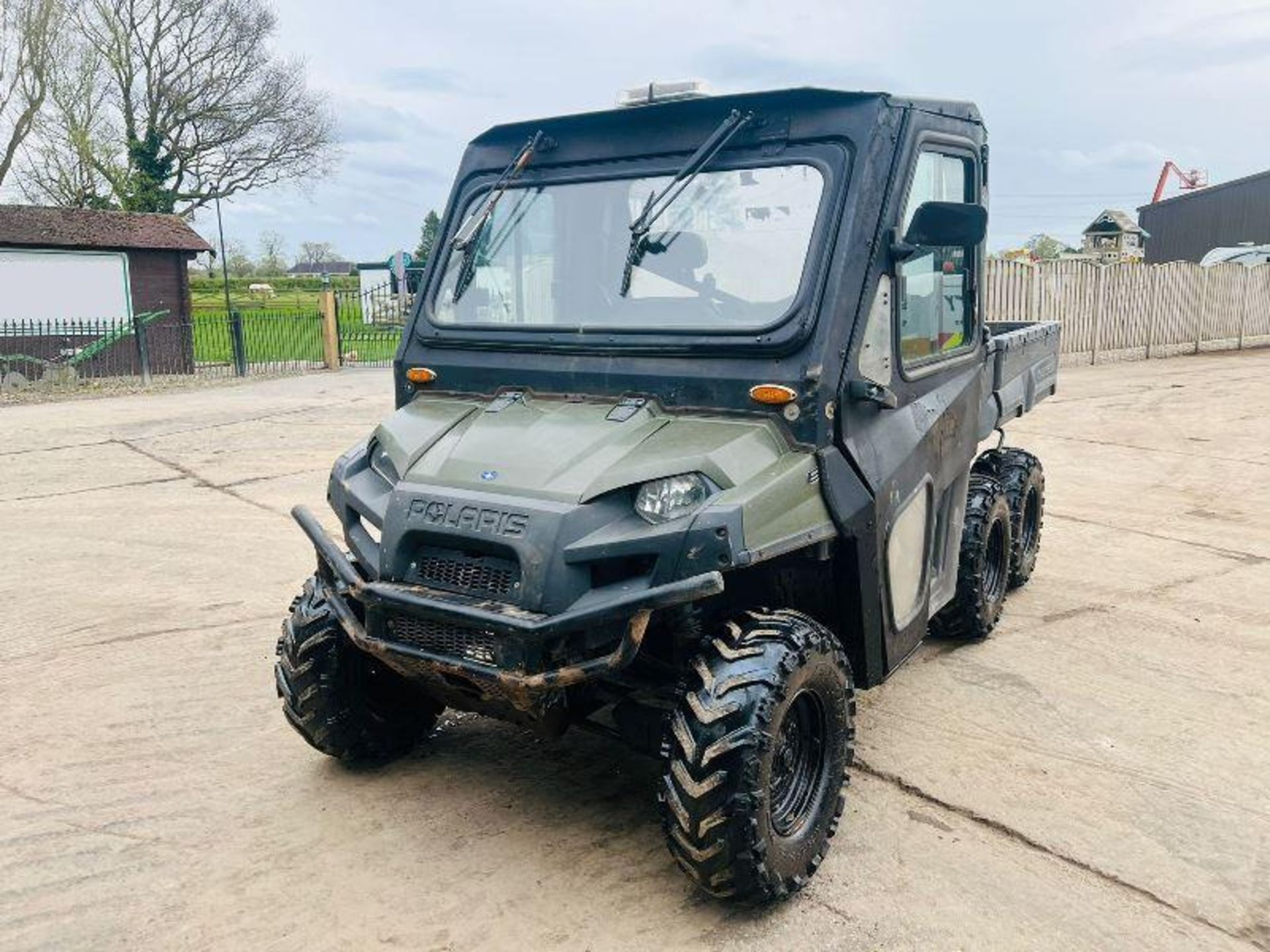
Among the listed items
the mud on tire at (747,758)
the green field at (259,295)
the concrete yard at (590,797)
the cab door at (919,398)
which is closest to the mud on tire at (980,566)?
the concrete yard at (590,797)

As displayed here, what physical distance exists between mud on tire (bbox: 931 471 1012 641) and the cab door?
33 cm

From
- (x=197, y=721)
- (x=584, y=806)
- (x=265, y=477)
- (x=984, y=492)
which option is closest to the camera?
(x=584, y=806)

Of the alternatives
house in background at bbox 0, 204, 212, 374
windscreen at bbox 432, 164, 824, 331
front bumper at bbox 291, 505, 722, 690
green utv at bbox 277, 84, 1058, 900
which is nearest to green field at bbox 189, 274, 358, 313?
house in background at bbox 0, 204, 212, 374

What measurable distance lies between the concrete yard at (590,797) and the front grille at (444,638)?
0.74 meters

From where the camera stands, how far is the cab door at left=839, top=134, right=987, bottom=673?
3.58m

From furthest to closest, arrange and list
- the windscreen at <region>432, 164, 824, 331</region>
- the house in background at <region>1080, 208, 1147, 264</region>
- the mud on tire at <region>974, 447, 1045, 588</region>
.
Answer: the house in background at <region>1080, 208, 1147, 264</region>
the mud on tire at <region>974, 447, 1045, 588</region>
the windscreen at <region>432, 164, 824, 331</region>

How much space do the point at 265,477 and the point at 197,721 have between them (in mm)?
5617

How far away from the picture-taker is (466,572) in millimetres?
3156

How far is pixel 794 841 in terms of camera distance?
126 inches

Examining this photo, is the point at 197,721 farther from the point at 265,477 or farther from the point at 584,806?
the point at 265,477

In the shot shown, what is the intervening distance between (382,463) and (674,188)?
4.39 feet

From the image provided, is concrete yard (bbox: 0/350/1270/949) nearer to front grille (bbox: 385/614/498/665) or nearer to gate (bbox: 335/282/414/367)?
front grille (bbox: 385/614/498/665)

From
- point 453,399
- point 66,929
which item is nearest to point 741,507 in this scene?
point 453,399

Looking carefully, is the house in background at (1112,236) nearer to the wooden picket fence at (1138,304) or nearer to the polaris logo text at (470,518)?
the wooden picket fence at (1138,304)
